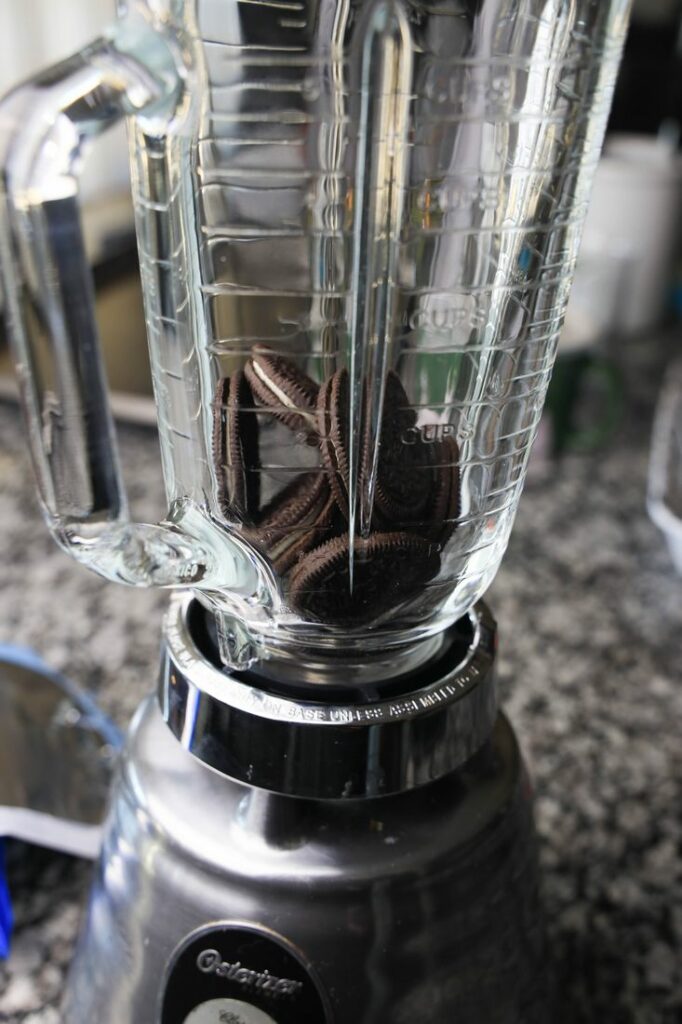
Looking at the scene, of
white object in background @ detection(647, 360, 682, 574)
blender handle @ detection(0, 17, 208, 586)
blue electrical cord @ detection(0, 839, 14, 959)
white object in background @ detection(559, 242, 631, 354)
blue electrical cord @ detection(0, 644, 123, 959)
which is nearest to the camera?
blender handle @ detection(0, 17, 208, 586)

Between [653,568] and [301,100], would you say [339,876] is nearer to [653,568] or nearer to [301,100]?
[301,100]

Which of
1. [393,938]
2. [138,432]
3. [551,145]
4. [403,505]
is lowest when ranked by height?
[138,432]

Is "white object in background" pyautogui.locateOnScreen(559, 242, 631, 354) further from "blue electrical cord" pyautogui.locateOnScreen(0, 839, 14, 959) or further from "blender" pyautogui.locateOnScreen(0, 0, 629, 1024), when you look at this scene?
"blue electrical cord" pyautogui.locateOnScreen(0, 839, 14, 959)

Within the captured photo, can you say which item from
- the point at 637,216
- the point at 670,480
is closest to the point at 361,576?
the point at 670,480

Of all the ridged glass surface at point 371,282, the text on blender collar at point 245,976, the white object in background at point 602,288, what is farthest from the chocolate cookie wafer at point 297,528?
the white object in background at point 602,288

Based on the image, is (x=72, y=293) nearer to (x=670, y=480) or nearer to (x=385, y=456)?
(x=385, y=456)

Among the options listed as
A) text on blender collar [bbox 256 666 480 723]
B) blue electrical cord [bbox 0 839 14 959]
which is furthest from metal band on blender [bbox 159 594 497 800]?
blue electrical cord [bbox 0 839 14 959]

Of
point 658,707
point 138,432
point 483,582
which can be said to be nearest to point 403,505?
point 483,582
